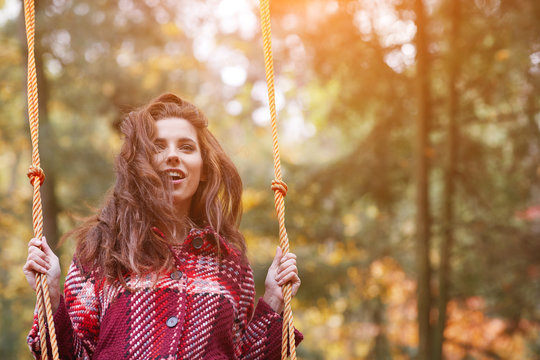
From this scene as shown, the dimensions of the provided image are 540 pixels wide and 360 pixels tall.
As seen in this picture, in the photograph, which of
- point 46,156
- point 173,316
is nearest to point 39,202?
point 173,316

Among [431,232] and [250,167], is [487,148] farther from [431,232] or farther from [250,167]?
[250,167]

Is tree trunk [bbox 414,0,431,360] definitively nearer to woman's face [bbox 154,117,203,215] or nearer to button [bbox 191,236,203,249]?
woman's face [bbox 154,117,203,215]

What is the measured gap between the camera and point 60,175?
637cm

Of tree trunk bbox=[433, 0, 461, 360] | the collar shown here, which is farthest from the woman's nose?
tree trunk bbox=[433, 0, 461, 360]

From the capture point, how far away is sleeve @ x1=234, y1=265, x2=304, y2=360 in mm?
2137

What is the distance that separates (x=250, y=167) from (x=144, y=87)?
1749 mm

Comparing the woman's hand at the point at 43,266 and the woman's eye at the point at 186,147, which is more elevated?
the woman's eye at the point at 186,147

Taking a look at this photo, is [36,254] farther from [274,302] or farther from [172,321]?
[274,302]

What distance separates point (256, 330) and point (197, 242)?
0.38m

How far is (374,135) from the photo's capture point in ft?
18.6

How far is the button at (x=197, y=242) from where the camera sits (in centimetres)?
211

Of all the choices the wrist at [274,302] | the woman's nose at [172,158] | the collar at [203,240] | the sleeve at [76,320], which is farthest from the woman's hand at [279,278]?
the sleeve at [76,320]

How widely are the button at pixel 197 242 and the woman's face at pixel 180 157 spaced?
0.16m

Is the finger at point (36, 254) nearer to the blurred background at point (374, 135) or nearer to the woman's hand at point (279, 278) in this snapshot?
the woman's hand at point (279, 278)
